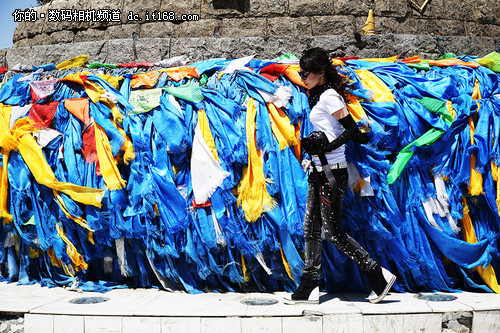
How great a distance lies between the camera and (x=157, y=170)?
4.01 meters

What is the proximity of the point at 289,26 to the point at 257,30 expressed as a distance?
0.37 metres

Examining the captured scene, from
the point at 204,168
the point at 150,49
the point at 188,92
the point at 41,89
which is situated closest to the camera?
the point at 204,168

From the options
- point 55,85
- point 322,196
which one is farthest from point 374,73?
point 55,85

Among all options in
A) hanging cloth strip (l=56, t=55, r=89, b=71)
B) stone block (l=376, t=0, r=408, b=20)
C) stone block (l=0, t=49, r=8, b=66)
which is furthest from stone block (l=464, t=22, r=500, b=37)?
stone block (l=0, t=49, r=8, b=66)

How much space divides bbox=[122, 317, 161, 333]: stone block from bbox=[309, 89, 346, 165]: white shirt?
1.41m

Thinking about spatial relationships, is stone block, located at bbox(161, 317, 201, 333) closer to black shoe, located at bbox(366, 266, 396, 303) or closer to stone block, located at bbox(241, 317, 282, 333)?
stone block, located at bbox(241, 317, 282, 333)

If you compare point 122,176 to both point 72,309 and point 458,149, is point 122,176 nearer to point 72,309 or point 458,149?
point 72,309

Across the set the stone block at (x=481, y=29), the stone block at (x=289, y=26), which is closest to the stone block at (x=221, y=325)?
the stone block at (x=289, y=26)

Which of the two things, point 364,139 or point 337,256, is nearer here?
point 364,139

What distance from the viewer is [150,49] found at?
5996mm

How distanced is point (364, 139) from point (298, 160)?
1.71 ft

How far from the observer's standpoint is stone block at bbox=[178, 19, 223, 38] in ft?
21.7

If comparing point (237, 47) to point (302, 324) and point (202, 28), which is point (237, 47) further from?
point (302, 324)

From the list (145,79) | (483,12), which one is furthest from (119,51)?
(483,12)
